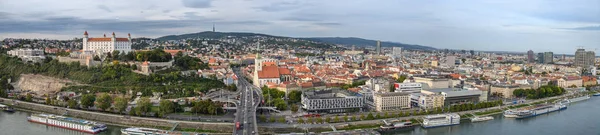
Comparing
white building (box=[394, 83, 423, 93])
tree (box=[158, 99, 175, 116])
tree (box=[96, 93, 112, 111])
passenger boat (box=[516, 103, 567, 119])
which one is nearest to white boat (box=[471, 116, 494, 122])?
passenger boat (box=[516, 103, 567, 119])

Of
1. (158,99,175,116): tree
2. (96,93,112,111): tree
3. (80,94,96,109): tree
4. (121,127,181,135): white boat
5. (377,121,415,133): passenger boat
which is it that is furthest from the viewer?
(80,94,96,109): tree

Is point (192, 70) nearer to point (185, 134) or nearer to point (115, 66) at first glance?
point (115, 66)

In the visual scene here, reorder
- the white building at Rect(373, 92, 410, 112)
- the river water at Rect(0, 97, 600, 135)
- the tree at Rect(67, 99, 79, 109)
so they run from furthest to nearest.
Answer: the white building at Rect(373, 92, 410, 112) → the tree at Rect(67, 99, 79, 109) → the river water at Rect(0, 97, 600, 135)

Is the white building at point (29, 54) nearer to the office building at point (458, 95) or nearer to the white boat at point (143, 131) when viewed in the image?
the white boat at point (143, 131)

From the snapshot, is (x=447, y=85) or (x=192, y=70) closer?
(x=447, y=85)

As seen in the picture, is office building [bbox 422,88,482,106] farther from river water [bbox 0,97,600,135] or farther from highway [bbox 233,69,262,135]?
highway [bbox 233,69,262,135]

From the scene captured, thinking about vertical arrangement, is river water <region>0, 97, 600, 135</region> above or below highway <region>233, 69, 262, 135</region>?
below

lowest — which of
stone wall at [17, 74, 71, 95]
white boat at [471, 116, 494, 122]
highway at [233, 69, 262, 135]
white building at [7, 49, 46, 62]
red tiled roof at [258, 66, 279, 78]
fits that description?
white boat at [471, 116, 494, 122]

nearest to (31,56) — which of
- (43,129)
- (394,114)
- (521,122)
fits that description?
(43,129)
